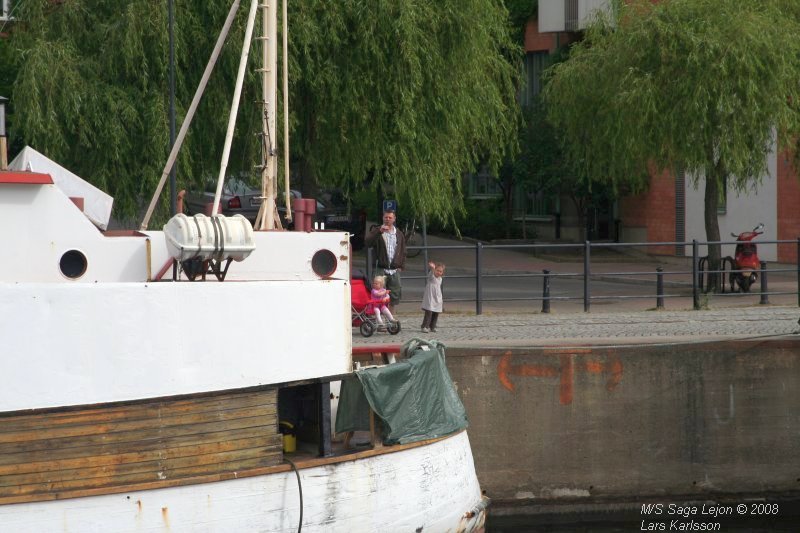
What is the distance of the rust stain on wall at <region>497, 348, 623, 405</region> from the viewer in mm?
14268

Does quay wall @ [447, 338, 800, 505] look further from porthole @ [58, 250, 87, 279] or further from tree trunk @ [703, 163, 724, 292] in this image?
tree trunk @ [703, 163, 724, 292]

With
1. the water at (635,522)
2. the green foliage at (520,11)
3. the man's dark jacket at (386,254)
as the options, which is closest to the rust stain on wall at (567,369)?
the water at (635,522)

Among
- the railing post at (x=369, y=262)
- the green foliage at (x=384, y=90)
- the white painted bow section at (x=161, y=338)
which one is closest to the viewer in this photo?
the white painted bow section at (x=161, y=338)

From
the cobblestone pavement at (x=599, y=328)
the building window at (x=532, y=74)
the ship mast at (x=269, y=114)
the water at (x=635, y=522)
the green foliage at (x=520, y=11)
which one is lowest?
the water at (x=635, y=522)

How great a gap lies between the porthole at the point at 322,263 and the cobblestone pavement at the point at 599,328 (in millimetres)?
4264

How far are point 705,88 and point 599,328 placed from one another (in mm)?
6741

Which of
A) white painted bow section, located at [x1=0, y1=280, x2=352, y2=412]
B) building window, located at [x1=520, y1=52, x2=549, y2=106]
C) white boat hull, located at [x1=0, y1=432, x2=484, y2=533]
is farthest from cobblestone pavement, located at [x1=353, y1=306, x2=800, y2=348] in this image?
building window, located at [x1=520, y1=52, x2=549, y2=106]

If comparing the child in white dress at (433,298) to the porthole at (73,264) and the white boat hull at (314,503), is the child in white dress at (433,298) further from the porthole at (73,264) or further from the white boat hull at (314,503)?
the porthole at (73,264)

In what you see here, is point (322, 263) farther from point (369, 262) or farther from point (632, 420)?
point (369, 262)

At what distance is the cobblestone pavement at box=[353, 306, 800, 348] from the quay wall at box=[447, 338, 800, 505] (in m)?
0.41

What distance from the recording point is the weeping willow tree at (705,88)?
21.9 meters

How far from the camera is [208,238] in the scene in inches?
356

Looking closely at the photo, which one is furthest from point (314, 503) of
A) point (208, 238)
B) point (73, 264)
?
point (73, 264)

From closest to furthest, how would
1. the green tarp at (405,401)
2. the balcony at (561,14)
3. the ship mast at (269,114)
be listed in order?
the ship mast at (269,114) → the green tarp at (405,401) → the balcony at (561,14)
